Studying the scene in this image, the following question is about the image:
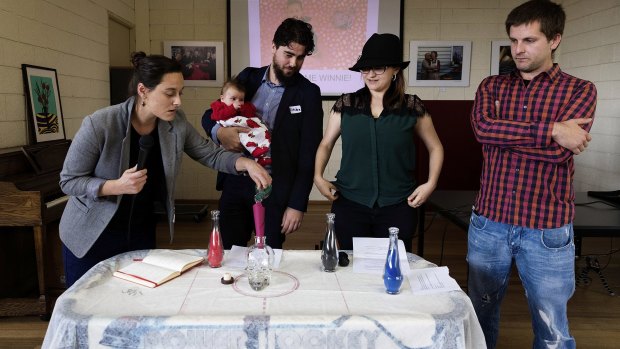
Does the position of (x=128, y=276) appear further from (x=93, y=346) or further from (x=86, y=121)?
(x=86, y=121)

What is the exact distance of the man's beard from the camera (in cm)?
222

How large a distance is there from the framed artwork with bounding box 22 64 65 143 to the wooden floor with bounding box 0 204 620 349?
1.29 m

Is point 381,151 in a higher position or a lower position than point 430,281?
higher

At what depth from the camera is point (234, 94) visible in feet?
7.49

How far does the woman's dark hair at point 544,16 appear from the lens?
1.65 m

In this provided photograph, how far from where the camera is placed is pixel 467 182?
443 centimetres

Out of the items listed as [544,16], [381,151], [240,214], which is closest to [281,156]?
[240,214]

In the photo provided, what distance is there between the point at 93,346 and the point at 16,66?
275 centimetres

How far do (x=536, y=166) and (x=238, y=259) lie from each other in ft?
3.73


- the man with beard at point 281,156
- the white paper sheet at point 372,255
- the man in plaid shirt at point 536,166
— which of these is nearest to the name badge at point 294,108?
the man with beard at point 281,156

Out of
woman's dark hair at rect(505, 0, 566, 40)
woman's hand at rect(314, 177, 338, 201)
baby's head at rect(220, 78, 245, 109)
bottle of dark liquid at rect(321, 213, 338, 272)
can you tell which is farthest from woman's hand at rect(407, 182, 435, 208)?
baby's head at rect(220, 78, 245, 109)

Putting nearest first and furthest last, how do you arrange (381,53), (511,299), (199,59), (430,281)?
1. (430,281)
2. (381,53)
3. (511,299)
4. (199,59)

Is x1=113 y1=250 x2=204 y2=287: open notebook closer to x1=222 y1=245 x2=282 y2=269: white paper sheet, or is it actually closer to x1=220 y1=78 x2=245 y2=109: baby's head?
x1=222 y1=245 x2=282 y2=269: white paper sheet

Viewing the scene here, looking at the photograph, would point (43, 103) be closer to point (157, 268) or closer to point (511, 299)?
point (157, 268)
